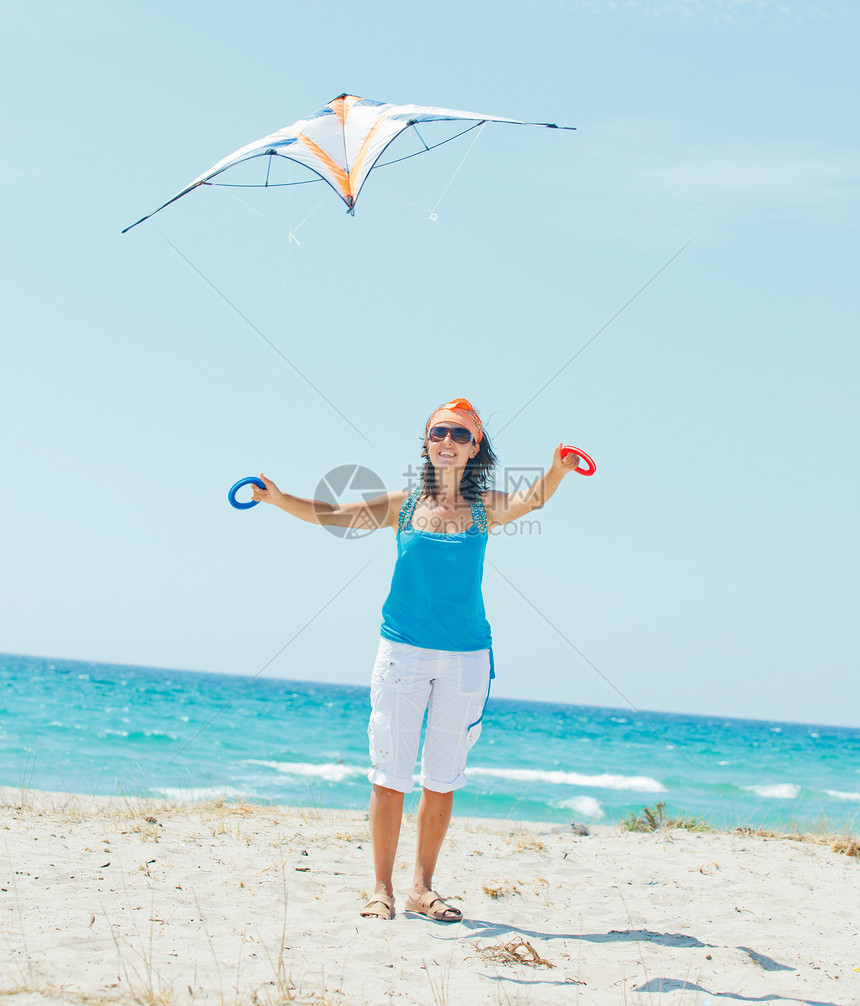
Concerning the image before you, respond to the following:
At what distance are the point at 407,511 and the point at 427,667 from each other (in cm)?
68

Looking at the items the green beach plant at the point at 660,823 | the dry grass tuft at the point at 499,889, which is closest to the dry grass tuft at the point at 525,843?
the dry grass tuft at the point at 499,889

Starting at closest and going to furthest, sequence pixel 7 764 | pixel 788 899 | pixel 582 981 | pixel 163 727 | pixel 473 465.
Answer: pixel 582 981 → pixel 473 465 → pixel 788 899 → pixel 7 764 → pixel 163 727

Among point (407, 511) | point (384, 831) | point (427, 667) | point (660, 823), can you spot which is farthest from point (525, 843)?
point (407, 511)

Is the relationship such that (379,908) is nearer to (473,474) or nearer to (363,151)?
(473,474)

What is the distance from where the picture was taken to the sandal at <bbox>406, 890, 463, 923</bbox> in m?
3.27

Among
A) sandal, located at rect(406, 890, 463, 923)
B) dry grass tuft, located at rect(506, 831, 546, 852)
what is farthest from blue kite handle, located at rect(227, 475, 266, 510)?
dry grass tuft, located at rect(506, 831, 546, 852)

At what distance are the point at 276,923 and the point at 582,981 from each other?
1.17 meters

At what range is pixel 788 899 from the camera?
3938 mm

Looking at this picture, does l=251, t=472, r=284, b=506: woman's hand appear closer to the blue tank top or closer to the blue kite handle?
the blue kite handle

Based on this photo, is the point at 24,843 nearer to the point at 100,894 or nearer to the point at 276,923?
the point at 100,894

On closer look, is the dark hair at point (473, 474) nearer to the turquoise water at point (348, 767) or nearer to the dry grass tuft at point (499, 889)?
the dry grass tuft at point (499, 889)

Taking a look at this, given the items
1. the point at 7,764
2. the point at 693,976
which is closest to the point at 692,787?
the point at 7,764

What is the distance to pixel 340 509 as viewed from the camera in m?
3.49

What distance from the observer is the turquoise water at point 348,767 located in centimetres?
1051
